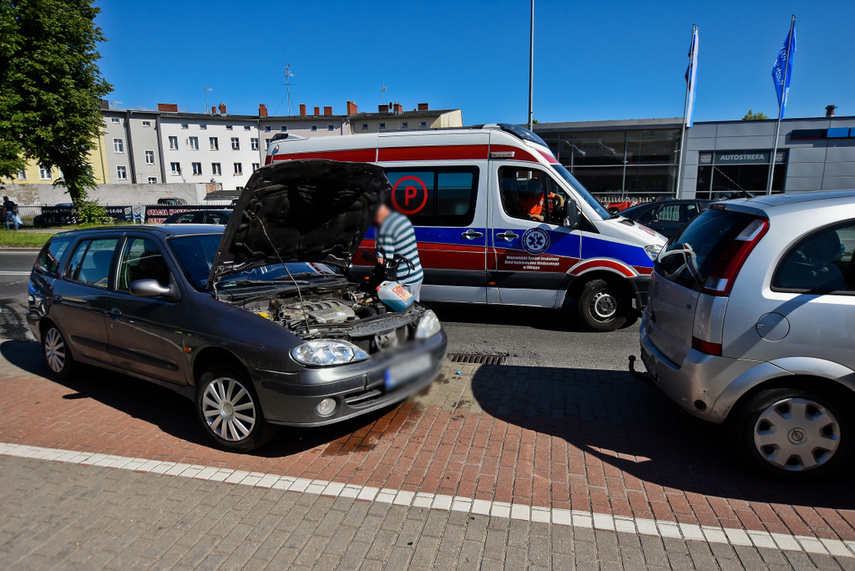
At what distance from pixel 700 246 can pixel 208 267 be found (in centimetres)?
385

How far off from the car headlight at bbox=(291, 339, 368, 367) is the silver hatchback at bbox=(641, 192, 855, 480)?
7.34 feet

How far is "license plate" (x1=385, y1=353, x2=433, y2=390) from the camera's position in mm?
869

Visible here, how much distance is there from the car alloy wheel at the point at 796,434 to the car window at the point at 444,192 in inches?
176

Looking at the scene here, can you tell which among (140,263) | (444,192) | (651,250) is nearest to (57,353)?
(140,263)

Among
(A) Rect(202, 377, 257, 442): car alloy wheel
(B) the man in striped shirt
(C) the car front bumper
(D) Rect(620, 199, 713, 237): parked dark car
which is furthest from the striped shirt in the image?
(D) Rect(620, 199, 713, 237): parked dark car

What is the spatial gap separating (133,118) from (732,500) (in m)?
65.1

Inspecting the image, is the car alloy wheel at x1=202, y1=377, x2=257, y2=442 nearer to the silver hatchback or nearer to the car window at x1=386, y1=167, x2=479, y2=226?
the silver hatchback

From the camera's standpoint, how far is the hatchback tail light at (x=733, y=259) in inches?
128

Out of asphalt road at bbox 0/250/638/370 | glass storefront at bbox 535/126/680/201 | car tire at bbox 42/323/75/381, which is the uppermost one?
glass storefront at bbox 535/126/680/201

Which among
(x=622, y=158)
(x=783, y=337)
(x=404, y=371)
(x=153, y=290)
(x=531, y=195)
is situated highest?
(x=622, y=158)

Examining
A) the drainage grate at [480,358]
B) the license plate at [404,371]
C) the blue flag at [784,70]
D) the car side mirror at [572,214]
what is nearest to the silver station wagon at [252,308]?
the license plate at [404,371]

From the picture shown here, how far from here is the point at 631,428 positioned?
4.12 metres

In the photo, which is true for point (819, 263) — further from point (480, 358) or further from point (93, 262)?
point (93, 262)

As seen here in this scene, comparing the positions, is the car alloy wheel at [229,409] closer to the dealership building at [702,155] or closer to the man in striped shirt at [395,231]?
the man in striped shirt at [395,231]
